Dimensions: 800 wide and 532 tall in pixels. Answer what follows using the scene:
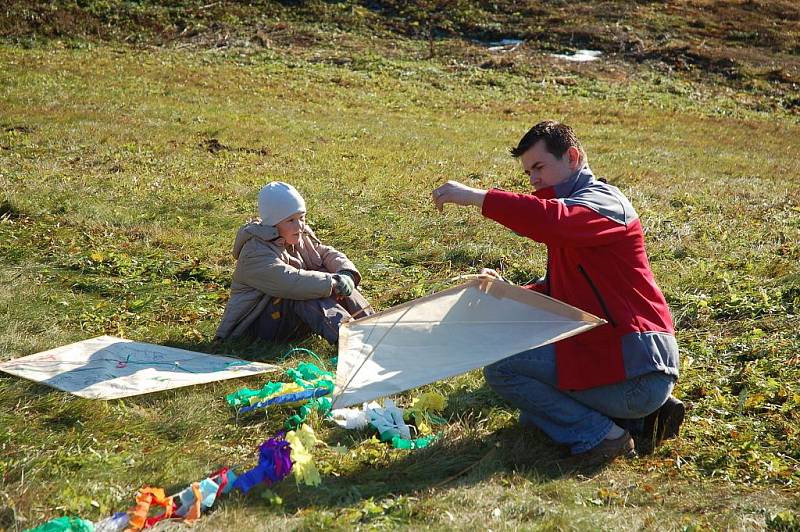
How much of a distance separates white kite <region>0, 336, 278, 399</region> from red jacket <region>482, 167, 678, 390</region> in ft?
6.38

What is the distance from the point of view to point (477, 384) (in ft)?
16.7

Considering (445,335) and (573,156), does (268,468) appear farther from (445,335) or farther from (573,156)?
(573,156)

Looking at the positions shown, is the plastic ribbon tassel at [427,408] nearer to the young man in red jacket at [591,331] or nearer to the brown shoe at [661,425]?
the young man in red jacket at [591,331]

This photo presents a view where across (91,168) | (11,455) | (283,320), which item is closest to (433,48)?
(91,168)

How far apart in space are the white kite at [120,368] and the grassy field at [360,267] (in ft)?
0.36

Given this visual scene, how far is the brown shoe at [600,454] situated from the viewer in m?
4.11

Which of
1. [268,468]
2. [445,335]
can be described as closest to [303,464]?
[268,468]

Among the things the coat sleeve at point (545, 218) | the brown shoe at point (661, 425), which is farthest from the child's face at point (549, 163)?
the brown shoe at point (661, 425)

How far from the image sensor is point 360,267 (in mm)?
7715

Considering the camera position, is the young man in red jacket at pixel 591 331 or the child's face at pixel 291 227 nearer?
the young man in red jacket at pixel 591 331

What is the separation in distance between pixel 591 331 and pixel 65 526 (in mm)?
2410

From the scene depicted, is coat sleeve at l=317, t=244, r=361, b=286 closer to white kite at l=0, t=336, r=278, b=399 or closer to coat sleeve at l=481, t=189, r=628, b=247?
white kite at l=0, t=336, r=278, b=399

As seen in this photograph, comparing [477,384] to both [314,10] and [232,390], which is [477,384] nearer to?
[232,390]

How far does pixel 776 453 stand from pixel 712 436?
1.01 feet
